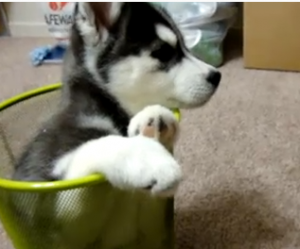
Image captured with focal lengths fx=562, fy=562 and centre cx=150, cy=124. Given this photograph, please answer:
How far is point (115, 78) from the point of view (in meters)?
0.95

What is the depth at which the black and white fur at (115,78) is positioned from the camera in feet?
3.02

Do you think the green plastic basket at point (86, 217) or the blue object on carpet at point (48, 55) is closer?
the green plastic basket at point (86, 217)

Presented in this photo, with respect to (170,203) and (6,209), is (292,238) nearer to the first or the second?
(170,203)

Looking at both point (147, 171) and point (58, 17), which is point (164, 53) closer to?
point (147, 171)

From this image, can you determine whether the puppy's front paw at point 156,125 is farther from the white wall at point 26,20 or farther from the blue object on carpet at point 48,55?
the white wall at point 26,20

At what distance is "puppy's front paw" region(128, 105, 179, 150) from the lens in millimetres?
838

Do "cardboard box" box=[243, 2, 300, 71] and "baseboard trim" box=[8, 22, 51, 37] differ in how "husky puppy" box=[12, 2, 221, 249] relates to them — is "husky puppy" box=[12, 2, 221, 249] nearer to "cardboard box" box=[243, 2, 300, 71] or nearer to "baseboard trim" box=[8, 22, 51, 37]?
"cardboard box" box=[243, 2, 300, 71]

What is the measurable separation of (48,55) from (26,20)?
1.16ft

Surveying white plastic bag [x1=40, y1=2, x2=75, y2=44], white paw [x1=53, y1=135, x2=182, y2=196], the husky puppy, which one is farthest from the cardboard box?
white paw [x1=53, y1=135, x2=182, y2=196]

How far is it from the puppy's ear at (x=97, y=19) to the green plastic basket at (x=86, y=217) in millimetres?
191

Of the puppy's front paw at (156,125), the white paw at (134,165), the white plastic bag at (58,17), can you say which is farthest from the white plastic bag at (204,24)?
the white paw at (134,165)

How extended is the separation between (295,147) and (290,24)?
1.71 ft

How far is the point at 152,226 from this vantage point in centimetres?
96

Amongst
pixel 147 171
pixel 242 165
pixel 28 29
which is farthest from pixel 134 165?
pixel 28 29
